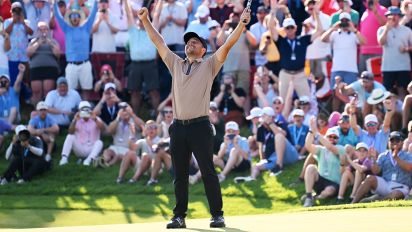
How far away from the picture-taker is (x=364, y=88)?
20.7 m

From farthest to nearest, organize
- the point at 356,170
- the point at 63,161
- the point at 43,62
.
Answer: the point at 43,62 < the point at 63,161 < the point at 356,170

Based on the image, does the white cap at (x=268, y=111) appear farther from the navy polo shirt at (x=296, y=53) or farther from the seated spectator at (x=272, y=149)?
the navy polo shirt at (x=296, y=53)

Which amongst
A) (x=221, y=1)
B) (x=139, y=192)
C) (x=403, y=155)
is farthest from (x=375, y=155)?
(x=221, y=1)

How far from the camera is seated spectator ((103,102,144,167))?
72.4ft

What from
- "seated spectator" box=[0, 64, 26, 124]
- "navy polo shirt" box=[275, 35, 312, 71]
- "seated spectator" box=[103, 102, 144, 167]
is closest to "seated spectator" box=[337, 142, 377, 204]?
"navy polo shirt" box=[275, 35, 312, 71]

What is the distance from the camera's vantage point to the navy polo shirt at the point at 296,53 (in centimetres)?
2202

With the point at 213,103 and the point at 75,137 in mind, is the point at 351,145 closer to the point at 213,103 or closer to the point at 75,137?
the point at 213,103

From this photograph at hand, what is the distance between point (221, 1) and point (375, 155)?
591cm

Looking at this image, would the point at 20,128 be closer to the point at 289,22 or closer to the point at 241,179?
the point at 241,179

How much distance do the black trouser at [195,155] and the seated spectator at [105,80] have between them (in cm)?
1071

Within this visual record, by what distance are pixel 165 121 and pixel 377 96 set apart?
398cm

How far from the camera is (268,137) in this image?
20812 mm

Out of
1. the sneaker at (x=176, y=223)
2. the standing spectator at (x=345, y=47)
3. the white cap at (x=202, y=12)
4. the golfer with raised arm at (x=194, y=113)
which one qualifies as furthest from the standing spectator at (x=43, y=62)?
the sneaker at (x=176, y=223)

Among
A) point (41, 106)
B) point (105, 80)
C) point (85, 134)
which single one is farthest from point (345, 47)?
point (41, 106)
